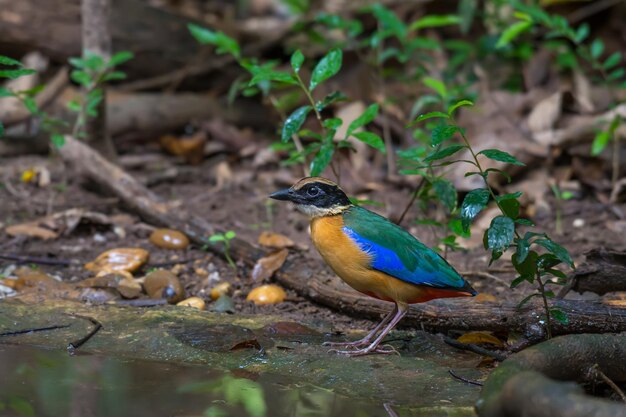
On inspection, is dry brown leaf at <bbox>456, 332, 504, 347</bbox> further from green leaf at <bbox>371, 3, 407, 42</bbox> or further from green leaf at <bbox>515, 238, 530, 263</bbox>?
green leaf at <bbox>371, 3, 407, 42</bbox>

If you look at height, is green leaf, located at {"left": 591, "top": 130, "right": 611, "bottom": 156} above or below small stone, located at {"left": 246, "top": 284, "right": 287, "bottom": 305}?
above

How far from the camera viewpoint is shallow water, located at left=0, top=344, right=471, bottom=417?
10.9 feet

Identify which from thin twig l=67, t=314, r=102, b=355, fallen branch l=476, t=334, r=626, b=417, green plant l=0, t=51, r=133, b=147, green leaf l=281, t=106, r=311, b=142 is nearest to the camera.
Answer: fallen branch l=476, t=334, r=626, b=417

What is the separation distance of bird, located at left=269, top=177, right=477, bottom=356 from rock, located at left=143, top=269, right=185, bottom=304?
1164mm

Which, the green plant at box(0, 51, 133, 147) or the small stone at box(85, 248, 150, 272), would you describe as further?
the green plant at box(0, 51, 133, 147)

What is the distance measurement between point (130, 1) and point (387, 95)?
2.89m

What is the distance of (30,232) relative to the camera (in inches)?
242

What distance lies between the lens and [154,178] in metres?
7.79

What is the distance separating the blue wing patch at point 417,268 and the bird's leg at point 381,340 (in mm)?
225


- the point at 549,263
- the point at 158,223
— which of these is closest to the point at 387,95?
the point at 158,223

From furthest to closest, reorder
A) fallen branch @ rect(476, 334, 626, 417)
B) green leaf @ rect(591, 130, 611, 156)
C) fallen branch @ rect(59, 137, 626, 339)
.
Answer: green leaf @ rect(591, 130, 611, 156) < fallen branch @ rect(59, 137, 626, 339) < fallen branch @ rect(476, 334, 626, 417)

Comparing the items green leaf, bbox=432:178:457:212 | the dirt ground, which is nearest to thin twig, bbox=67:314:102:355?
the dirt ground

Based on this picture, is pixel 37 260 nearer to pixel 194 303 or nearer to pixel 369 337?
pixel 194 303

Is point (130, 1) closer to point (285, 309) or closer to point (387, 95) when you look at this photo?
point (387, 95)
